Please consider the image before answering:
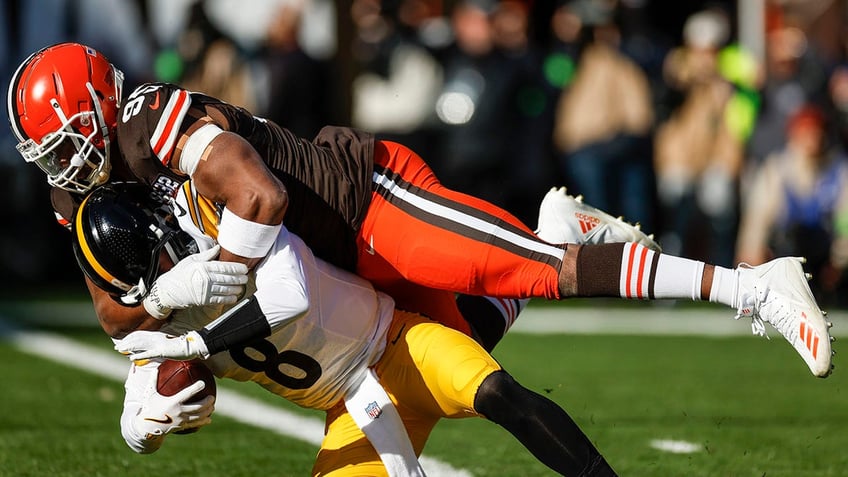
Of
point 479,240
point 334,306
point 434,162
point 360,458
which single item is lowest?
point 434,162

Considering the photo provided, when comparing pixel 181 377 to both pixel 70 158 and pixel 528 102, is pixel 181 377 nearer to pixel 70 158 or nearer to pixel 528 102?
pixel 70 158

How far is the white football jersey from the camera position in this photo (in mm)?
3789

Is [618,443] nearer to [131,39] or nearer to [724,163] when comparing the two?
[724,163]

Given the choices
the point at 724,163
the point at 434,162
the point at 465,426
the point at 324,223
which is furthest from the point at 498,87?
the point at 324,223

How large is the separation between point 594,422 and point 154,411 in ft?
8.44

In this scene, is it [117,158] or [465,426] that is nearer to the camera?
[117,158]

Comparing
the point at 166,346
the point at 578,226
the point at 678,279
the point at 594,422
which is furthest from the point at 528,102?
the point at 166,346

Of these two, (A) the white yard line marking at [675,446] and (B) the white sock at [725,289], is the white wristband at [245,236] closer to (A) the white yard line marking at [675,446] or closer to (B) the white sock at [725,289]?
(B) the white sock at [725,289]

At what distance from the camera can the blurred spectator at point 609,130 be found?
10.3m

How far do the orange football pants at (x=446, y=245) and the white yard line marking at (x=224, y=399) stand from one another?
1.04m

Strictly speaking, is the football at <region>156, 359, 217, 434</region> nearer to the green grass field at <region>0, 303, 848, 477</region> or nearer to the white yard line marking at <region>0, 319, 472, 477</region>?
the green grass field at <region>0, 303, 848, 477</region>

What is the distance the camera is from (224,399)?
6547 mm

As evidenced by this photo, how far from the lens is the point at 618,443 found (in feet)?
17.5

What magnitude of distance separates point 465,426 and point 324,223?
83.4 inches
